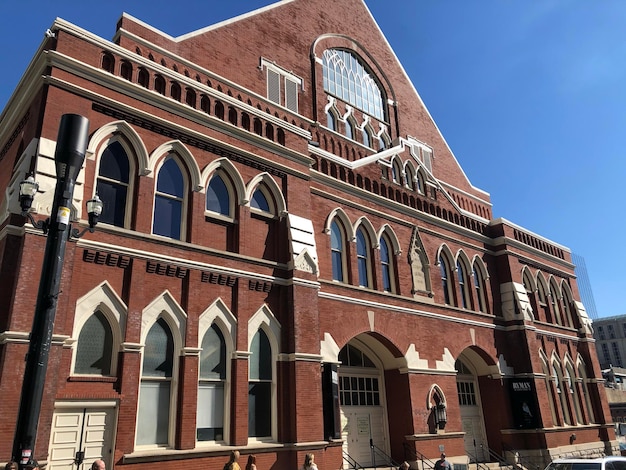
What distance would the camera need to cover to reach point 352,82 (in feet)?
82.8

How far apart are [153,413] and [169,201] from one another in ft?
17.3

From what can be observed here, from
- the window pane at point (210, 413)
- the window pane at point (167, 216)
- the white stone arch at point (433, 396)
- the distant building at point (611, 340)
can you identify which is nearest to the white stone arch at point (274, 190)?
the window pane at point (167, 216)

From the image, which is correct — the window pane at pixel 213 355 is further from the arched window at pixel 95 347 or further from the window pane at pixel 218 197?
the window pane at pixel 218 197

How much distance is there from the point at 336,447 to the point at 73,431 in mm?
7289

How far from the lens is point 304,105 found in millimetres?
21797

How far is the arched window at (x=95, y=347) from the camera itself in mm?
11242

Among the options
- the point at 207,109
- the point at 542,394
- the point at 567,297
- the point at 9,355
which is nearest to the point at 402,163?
the point at 207,109

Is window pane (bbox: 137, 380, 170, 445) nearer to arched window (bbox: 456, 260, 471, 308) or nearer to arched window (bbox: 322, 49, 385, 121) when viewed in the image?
arched window (bbox: 456, 260, 471, 308)

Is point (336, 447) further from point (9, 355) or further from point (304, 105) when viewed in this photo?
point (304, 105)

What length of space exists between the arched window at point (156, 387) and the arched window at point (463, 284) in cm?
1418

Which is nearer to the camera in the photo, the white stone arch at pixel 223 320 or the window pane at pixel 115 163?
the window pane at pixel 115 163

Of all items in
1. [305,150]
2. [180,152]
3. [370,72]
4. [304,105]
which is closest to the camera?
[180,152]

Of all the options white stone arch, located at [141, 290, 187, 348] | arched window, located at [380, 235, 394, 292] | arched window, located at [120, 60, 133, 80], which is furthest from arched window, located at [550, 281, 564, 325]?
arched window, located at [120, 60, 133, 80]

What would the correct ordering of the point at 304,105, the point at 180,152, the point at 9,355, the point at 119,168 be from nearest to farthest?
the point at 9,355, the point at 119,168, the point at 180,152, the point at 304,105
